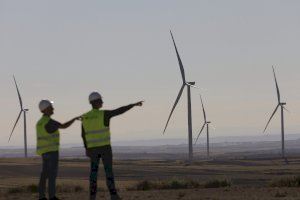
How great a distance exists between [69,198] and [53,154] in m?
3.63

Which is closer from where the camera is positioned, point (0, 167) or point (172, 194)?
point (172, 194)

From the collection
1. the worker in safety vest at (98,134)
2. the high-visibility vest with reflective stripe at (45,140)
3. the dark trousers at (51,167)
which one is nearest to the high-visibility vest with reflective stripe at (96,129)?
the worker in safety vest at (98,134)

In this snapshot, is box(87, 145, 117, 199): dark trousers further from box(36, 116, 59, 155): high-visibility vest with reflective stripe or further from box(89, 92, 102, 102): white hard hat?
box(89, 92, 102, 102): white hard hat

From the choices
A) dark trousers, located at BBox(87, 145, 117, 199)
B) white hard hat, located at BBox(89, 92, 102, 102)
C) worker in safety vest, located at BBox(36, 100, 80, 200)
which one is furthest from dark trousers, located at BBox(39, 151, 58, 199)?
white hard hat, located at BBox(89, 92, 102, 102)

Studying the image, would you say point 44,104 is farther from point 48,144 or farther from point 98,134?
point 98,134

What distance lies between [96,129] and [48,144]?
1084mm

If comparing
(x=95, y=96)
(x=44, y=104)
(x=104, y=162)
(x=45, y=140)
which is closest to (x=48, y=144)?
(x=45, y=140)

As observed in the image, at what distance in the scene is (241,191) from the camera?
20312 mm

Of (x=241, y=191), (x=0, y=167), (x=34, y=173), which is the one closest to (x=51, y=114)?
(x=241, y=191)

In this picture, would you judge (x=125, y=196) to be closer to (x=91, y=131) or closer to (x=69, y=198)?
(x=69, y=198)

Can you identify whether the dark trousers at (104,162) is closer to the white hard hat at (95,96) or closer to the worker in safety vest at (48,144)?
the worker in safety vest at (48,144)

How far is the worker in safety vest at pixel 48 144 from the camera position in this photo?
51.0ft

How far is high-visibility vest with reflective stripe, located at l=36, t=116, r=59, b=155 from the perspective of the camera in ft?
51.2

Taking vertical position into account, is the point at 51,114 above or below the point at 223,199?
above
